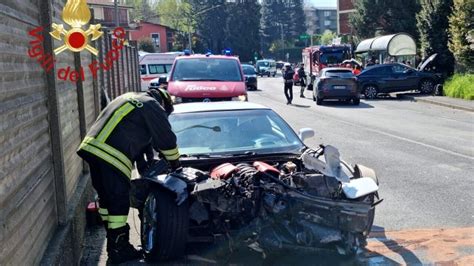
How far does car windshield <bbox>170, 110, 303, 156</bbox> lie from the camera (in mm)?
6109

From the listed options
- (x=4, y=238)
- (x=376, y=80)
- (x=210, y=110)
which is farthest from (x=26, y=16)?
(x=376, y=80)

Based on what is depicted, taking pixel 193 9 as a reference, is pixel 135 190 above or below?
below

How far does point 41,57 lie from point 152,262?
2.04 m

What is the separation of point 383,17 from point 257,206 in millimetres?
46346

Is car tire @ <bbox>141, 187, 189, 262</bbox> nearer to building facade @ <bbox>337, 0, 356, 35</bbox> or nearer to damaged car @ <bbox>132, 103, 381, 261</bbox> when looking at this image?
damaged car @ <bbox>132, 103, 381, 261</bbox>

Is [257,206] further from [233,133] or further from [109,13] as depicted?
[109,13]

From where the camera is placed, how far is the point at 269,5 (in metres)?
124

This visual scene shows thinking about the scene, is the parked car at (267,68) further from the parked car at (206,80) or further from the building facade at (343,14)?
the parked car at (206,80)

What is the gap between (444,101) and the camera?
955 inches

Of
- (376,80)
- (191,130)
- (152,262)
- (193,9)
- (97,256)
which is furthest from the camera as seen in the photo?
(193,9)

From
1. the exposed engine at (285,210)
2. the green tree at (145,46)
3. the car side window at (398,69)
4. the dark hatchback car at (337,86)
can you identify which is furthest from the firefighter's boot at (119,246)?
the green tree at (145,46)

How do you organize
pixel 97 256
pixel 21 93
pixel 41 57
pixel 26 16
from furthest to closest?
1. pixel 97 256
2. pixel 41 57
3. pixel 26 16
4. pixel 21 93

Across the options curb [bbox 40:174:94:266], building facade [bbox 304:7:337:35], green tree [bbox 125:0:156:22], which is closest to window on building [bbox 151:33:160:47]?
green tree [bbox 125:0:156:22]

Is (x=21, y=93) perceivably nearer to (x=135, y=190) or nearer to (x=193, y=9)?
(x=135, y=190)
